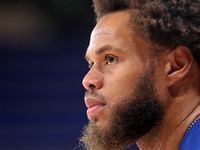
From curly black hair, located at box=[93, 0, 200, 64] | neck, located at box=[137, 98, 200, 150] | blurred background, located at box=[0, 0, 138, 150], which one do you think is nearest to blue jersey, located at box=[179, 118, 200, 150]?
neck, located at box=[137, 98, 200, 150]

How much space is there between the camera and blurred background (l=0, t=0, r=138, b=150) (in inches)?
179

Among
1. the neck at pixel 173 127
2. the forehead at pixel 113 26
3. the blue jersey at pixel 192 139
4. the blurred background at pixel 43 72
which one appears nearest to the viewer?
the blue jersey at pixel 192 139

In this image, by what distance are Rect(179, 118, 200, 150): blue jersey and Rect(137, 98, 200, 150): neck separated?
0.05 meters

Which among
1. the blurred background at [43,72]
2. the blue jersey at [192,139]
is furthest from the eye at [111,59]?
the blurred background at [43,72]

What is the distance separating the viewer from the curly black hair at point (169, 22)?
141 centimetres

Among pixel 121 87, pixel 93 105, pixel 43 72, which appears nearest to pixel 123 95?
pixel 121 87

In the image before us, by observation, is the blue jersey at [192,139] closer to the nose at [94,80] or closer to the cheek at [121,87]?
the cheek at [121,87]

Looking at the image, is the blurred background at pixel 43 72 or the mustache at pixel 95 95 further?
the blurred background at pixel 43 72

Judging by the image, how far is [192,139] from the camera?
4.00 feet

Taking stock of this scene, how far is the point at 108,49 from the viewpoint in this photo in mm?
1422

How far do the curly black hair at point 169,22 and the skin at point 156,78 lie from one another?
33 mm

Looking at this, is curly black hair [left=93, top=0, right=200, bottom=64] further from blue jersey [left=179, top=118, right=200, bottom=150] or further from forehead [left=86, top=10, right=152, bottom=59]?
blue jersey [left=179, top=118, right=200, bottom=150]

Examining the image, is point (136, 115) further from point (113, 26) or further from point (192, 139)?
point (113, 26)

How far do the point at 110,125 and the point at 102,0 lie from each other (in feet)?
2.13
